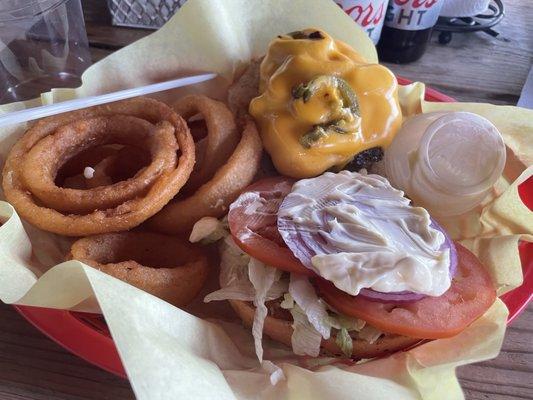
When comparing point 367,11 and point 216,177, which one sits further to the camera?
point 367,11

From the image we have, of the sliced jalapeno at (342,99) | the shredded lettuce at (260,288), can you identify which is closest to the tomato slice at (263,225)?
the shredded lettuce at (260,288)

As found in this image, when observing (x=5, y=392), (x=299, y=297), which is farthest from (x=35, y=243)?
(x=299, y=297)

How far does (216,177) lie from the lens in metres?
1.21

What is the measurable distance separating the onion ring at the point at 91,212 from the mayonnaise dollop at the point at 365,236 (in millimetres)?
246

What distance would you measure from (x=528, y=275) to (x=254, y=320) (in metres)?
0.57

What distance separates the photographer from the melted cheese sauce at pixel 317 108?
1.25 meters

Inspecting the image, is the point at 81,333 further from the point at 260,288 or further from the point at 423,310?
the point at 423,310

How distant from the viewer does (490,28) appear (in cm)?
216

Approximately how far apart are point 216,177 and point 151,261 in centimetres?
23

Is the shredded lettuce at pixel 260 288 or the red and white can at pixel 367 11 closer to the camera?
the shredded lettuce at pixel 260 288

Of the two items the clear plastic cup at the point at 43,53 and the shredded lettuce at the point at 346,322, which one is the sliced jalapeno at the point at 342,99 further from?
the clear plastic cup at the point at 43,53

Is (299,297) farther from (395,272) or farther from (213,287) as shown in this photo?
(213,287)

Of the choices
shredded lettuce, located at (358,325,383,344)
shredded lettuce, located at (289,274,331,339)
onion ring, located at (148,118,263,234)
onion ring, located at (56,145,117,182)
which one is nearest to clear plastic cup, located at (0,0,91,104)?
onion ring, located at (56,145,117,182)

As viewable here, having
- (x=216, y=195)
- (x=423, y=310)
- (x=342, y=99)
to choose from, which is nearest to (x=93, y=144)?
(x=216, y=195)
